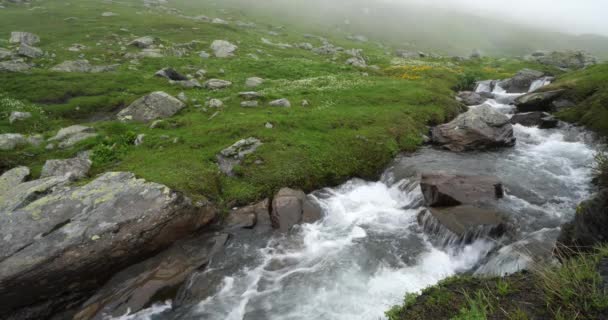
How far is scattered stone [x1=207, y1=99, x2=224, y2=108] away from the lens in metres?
24.5

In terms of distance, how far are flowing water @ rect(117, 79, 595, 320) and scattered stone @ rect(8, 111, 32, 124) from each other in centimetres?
1983

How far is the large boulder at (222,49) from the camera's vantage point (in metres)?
45.6

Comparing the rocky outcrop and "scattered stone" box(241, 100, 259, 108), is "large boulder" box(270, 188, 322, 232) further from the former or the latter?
the rocky outcrop

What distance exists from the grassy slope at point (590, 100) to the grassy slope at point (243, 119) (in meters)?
9.36

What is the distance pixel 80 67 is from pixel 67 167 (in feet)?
77.0

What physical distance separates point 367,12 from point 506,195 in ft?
528

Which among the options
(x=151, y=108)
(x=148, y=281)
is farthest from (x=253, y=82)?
(x=148, y=281)

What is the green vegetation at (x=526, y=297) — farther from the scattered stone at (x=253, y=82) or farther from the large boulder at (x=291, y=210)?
the scattered stone at (x=253, y=82)

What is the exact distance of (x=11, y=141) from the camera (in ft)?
59.2

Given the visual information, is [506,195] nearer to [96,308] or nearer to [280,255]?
[280,255]

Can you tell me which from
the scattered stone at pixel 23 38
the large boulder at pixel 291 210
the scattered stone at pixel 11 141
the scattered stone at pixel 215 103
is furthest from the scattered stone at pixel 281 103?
the scattered stone at pixel 23 38

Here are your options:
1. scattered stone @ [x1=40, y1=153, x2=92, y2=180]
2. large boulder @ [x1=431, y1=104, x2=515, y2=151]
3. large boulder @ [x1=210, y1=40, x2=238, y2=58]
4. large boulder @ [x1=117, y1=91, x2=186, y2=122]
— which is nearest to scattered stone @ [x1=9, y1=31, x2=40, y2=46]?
large boulder @ [x1=210, y1=40, x2=238, y2=58]

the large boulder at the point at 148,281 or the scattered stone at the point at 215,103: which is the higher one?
the scattered stone at the point at 215,103

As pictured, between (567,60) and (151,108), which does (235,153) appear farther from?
(567,60)
